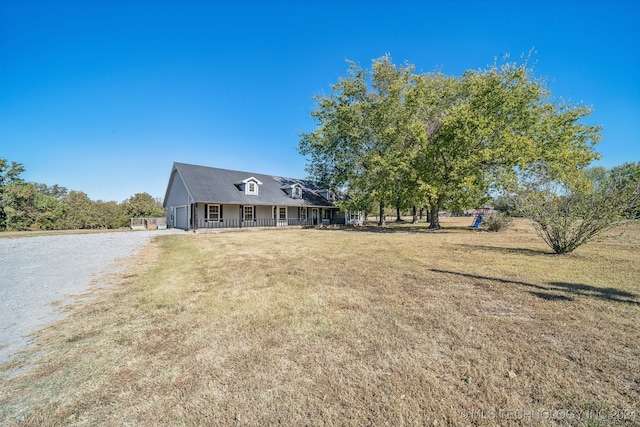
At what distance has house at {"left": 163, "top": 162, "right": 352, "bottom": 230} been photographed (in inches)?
829

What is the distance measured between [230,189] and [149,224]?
9141 mm

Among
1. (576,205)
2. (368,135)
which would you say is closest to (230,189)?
(368,135)

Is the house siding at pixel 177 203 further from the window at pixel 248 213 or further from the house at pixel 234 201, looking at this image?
the window at pixel 248 213

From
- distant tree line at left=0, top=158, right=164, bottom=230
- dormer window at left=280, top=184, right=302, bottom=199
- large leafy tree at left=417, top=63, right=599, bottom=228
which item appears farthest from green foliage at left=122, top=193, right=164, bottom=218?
large leafy tree at left=417, top=63, right=599, bottom=228

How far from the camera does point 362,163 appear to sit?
24.2m

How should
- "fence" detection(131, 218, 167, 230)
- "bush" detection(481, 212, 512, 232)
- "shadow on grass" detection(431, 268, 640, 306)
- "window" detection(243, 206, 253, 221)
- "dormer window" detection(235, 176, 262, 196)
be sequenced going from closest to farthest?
1. "shadow on grass" detection(431, 268, 640, 306)
2. "bush" detection(481, 212, 512, 232)
3. "dormer window" detection(235, 176, 262, 196)
4. "window" detection(243, 206, 253, 221)
5. "fence" detection(131, 218, 167, 230)

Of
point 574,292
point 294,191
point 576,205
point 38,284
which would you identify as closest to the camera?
point 574,292

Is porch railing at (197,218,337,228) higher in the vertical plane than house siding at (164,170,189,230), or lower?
lower

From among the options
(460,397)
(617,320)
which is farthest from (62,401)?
(617,320)

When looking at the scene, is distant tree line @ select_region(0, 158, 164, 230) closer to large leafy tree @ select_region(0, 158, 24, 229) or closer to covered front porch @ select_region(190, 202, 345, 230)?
large leafy tree @ select_region(0, 158, 24, 229)

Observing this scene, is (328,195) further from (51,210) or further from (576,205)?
(51,210)

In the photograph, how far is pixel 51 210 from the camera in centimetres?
3142

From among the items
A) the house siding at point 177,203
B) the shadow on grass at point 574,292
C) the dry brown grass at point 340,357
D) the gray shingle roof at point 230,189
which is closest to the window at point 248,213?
the gray shingle roof at point 230,189

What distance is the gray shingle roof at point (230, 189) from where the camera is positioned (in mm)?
21078
